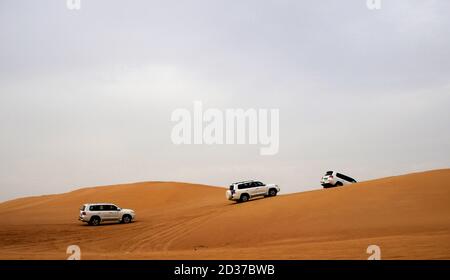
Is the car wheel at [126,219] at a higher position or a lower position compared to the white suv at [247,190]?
lower

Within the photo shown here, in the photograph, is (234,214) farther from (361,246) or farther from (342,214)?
(361,246)

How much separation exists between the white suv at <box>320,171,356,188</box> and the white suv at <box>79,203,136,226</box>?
1452cm

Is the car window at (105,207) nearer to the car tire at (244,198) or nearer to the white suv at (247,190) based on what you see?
the white suv at (247,190)

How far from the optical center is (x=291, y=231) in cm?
2195

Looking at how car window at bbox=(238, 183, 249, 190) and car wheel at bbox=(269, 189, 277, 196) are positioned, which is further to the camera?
car wheel at bbox=(269, 189, 277, 196)

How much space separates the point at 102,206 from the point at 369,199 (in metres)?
18.0

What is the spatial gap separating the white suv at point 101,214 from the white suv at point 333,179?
47.6 ft

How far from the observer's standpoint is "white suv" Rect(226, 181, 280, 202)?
33.1 metres

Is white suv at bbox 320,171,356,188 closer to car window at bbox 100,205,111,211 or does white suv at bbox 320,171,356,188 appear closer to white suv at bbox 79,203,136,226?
white suv at bbox 79,203,136,226

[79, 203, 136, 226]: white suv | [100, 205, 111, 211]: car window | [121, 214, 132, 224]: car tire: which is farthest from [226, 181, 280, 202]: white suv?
[100, 205, 111, 211]: car window

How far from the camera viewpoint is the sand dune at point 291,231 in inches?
607

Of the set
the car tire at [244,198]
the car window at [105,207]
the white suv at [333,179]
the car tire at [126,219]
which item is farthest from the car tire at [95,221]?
the white suv at [333,179]
